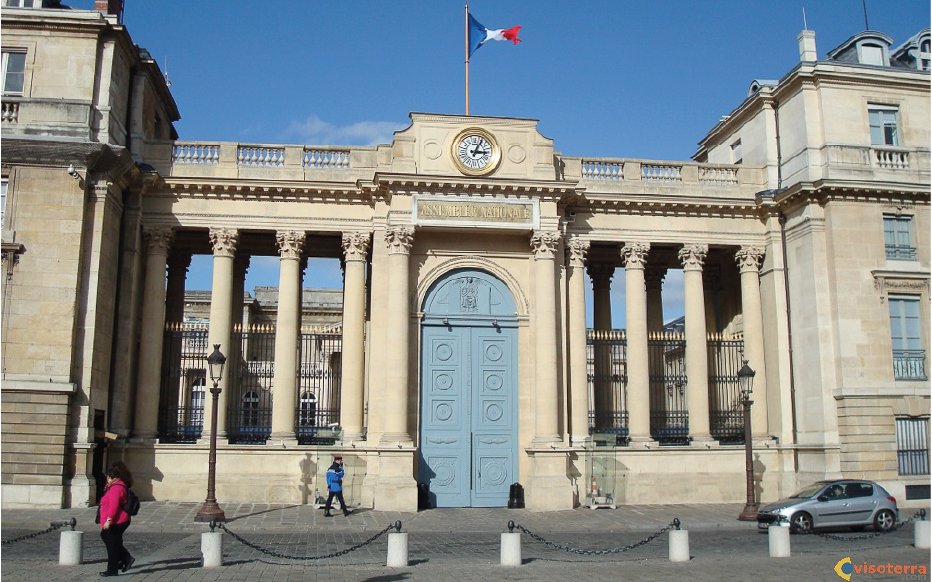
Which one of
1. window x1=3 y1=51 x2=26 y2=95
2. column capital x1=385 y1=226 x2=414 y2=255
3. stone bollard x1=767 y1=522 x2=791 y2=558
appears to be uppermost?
window x1=3 y1=51 x2=26 y2=95

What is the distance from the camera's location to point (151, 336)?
972 inches

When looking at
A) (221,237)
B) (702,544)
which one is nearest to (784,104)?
(702,544)

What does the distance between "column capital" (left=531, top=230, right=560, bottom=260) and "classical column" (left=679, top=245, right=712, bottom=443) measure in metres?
4.82

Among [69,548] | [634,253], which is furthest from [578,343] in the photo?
[69,548]

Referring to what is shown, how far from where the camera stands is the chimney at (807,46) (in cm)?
2712

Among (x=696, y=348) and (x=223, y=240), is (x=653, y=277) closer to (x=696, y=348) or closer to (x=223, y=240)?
(x=696, y=348)

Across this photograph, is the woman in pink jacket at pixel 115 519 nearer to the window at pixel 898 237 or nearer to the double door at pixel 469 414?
the double door at pixel 469 414

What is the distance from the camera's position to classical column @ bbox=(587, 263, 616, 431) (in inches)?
1097

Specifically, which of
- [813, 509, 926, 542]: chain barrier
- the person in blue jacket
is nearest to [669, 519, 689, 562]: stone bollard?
[813, 509, 926, 542]: chain barrier

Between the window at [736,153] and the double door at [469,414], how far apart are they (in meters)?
11.1

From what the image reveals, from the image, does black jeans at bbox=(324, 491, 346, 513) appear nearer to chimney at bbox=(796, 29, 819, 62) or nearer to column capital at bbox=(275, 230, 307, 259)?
column capital at bbox=(275, 230, 307, 259)

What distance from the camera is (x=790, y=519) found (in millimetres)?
19594

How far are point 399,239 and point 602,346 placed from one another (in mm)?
7881

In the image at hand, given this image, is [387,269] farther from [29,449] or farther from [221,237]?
[29,449]
